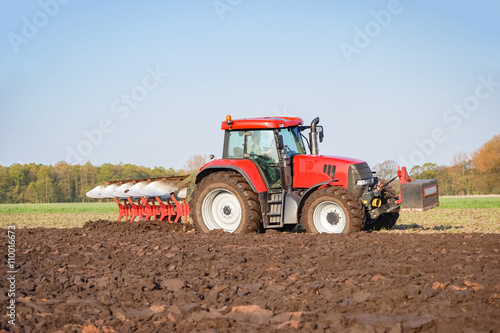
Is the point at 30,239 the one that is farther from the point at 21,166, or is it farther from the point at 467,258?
the point at 21,166

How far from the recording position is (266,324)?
453 centimetres

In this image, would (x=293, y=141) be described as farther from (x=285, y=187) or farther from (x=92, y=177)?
(x=92, y=177)

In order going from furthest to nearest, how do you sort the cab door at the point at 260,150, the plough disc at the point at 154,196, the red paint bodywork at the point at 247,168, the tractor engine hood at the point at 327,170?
the plough disc at the point at 154,196 → the cab door at the point at 260,150 → the red paint bodywork at the point at 247,168 → the tractor engine hood at the point at 327,170

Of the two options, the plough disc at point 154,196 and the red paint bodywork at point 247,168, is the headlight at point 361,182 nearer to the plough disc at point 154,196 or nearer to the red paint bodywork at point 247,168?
the red paint bodywork at point 247,168

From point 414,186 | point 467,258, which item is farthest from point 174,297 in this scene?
point 414,186

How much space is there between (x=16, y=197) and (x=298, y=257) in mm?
43292

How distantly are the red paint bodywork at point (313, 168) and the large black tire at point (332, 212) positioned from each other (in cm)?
48

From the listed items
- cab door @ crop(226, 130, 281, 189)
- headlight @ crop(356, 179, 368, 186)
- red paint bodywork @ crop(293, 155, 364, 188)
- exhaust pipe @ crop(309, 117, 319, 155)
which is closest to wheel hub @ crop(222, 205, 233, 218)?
cab door @ crop(226, 130, 281, 189)

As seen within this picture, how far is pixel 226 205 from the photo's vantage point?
→ 35.3ft

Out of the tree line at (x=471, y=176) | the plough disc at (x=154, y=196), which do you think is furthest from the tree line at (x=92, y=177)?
the plough disc at (x=154, y=196)

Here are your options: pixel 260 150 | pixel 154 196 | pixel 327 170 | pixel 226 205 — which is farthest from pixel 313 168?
pixel 154 196

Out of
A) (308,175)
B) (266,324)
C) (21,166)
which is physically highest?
(21,166)

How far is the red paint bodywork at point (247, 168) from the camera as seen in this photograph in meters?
10.2

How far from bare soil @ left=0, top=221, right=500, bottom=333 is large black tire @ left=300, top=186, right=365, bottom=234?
1.96 feet
